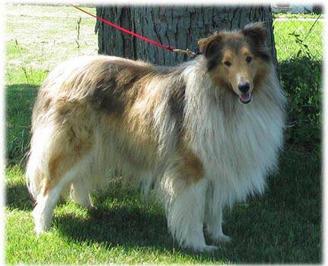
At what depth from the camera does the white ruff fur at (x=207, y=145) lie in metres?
5.06

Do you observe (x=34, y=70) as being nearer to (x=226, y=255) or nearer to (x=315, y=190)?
(x=315, y=190)

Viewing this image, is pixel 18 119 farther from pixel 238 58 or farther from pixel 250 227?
pixel 238 58

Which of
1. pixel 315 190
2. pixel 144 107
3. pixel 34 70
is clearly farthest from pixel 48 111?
pixel 34 70

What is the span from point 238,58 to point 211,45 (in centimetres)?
27

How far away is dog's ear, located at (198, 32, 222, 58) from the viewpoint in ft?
16.2

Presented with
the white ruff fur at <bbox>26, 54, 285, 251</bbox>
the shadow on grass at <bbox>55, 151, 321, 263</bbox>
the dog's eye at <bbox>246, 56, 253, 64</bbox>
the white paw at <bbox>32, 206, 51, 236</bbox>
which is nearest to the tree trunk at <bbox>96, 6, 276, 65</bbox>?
the white ruff fur at <bbox>26, 54, 285, 251</bbox>

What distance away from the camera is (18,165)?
7375 mm

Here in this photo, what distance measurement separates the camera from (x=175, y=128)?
5156mm

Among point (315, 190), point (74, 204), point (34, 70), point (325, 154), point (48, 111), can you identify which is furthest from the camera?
point (34, 70)

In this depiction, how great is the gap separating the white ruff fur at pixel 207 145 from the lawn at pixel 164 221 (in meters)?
0.25

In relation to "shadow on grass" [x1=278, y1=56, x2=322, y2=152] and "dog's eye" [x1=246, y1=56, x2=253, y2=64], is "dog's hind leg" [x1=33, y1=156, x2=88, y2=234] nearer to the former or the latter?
"dog's eye" [x1=246, y1=56, x2=253, y2=64]

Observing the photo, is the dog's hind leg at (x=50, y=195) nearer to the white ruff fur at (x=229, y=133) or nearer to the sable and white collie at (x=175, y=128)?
the sable and white collie at (x=175, y=128)

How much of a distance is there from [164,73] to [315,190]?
227 centimetres

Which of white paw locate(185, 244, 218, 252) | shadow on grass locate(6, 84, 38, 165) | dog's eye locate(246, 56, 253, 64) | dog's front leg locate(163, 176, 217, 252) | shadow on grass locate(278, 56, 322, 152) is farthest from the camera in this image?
shadow on grass locate(6, 84, 38, 165)
